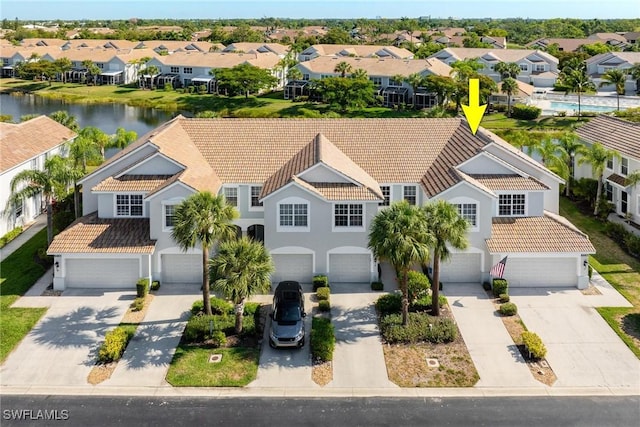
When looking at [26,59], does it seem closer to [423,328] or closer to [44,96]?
[44,96]

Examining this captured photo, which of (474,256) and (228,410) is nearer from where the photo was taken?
(228,410)

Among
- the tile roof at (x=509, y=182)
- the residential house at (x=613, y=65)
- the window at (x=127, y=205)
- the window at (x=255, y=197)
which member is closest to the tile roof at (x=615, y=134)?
the tile roof at (x=509, y=182)

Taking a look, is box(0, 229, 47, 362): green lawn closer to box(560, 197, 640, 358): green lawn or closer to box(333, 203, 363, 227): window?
box(333, 203, 363, 227): window

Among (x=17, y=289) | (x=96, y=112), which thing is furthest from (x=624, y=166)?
(x=96, y=112)

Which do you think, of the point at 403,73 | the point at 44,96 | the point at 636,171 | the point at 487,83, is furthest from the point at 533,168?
the point at 44,96

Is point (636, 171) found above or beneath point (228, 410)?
above

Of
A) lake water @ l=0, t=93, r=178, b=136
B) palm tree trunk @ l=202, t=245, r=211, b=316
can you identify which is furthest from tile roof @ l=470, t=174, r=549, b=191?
lake water @ l=0, t=93, r=178, b=136
